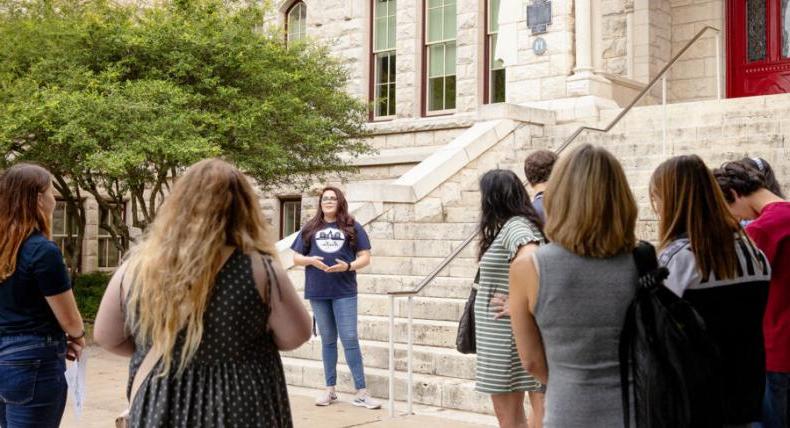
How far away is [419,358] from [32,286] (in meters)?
4.83

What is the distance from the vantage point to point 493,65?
18.9 meters

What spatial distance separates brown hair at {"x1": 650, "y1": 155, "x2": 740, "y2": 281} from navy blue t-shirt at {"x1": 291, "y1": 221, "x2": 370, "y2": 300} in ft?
16.4

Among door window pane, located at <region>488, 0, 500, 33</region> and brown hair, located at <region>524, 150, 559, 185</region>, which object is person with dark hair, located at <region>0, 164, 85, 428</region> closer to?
brown hair, located at <region>524, 150, 559, 185</region>

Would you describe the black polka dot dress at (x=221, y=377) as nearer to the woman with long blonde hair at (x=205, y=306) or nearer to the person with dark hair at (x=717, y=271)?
the woman with long blonde hair at (x=205, y=306)

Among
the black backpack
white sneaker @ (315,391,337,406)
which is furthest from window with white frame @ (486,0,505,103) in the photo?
the black backpack

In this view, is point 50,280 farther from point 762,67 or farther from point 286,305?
point 762,67

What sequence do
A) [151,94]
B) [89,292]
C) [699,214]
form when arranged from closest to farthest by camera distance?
[699,214]
[151,94]
[89,292]

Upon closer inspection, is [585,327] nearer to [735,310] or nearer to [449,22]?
[735,310]

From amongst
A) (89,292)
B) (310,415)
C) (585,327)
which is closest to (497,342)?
(585,327)

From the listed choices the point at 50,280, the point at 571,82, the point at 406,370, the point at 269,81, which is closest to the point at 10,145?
the point at 269,81

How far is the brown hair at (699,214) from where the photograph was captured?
11.8ft

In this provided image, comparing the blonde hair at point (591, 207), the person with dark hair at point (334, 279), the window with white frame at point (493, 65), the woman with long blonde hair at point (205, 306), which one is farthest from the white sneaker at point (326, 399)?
the window with white frame at point (493, 65)

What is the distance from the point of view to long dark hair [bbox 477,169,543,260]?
17.2 feet

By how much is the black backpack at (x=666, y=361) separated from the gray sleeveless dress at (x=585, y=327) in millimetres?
40
